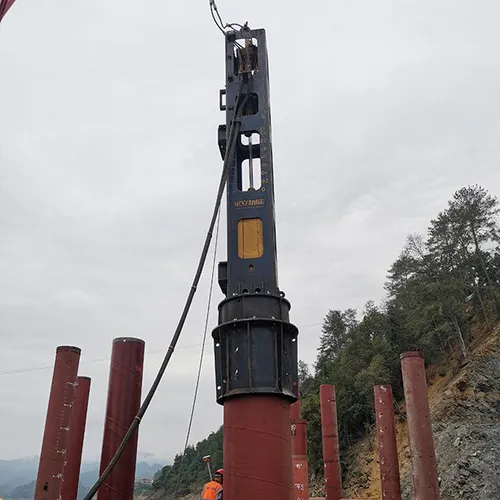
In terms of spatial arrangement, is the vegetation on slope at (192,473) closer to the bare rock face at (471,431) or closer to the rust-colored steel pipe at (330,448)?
the bare rock face at (471,431)

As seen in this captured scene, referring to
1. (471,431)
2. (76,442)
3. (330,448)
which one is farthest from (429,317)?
(76,442)

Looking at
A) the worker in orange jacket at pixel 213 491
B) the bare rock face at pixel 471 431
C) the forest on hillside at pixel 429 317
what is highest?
the forest on hillside at pixel 429 317

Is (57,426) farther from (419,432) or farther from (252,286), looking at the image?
(419,432)

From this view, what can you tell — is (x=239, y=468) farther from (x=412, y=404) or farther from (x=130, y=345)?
(x=412, y=404)

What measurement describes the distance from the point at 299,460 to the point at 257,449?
10520mm

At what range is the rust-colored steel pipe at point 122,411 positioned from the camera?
24.9 feet

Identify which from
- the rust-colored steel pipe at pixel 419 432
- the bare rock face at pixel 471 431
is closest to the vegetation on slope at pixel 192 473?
the bare rock face at pixel 471 431

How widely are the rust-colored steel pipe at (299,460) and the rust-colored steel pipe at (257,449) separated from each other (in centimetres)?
882

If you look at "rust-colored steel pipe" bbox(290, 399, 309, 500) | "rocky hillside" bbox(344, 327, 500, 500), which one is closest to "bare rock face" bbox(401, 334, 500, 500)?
"rocky hillside" bbox(344, 327, 500, 500)

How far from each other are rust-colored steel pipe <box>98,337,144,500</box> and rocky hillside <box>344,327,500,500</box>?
68.1 ft

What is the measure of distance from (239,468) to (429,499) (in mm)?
8478

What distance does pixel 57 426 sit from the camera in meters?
7.25

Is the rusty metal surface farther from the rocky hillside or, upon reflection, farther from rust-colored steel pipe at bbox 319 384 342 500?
the rocky hillside

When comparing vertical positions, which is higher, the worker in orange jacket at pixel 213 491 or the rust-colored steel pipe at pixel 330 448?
the rust-colored steel pipe at pixel 330 448
